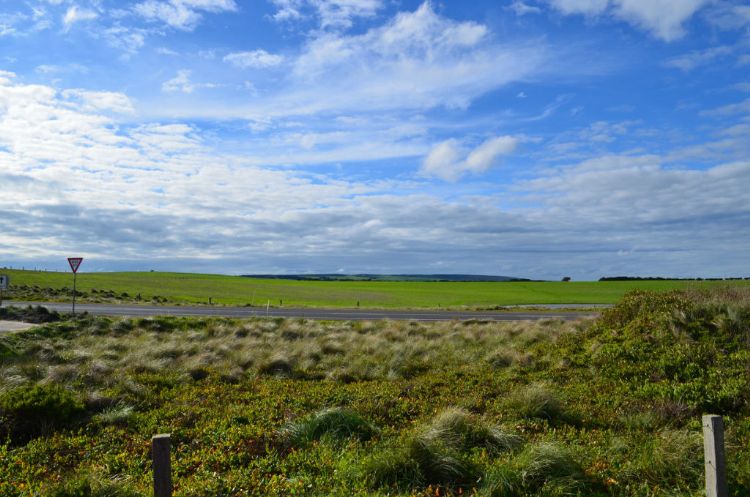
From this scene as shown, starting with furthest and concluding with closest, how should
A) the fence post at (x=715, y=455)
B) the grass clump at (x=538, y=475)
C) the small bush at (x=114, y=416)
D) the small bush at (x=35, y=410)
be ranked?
the small bush at (x=114, y=416) < the small bush at (x=35, y=410) < the grass clump at (x=538, y=475) < the fence post at (x=715, y=455)

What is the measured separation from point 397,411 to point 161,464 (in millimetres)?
5573

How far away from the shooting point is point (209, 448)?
296 inches

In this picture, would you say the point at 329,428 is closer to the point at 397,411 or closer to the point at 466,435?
the point at 397,411

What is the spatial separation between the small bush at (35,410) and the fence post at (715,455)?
9.33 m

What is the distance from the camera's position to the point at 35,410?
8906mm

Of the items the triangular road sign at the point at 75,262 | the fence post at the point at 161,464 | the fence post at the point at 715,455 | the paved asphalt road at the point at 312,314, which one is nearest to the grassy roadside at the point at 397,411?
the fence post at the point at 715,455

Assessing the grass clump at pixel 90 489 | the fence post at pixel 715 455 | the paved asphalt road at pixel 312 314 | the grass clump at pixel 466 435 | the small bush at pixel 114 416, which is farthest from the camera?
the paved asphalt road at pixel 312 314

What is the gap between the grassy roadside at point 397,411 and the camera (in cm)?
632

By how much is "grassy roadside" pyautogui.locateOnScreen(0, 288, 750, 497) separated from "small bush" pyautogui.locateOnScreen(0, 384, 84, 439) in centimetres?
3

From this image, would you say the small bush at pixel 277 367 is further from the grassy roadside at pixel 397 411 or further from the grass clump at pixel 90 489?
the grass clump at pixel 90 489

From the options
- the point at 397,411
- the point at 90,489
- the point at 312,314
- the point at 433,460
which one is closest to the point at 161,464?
the point at 90,489

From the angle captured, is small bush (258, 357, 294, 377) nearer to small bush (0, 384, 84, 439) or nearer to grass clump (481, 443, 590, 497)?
small bush (0, 384, 84, 439)

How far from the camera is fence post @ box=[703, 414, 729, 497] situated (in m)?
5.28

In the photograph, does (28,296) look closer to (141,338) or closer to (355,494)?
(141,338)
